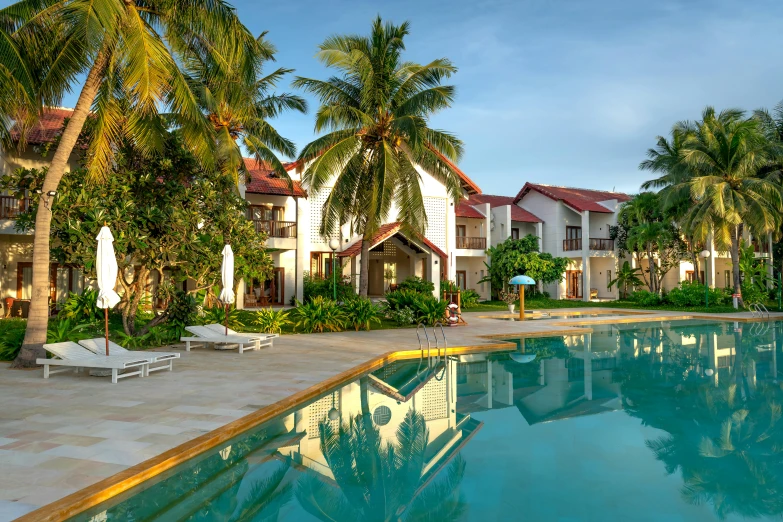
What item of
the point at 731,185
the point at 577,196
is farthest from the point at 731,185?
the point at 577,196

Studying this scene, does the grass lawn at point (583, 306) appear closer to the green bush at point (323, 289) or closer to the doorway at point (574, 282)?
the doorway at point (574, 282)

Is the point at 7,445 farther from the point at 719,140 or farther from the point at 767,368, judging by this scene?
the point at 719,140

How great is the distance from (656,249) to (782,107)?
9.77 meters

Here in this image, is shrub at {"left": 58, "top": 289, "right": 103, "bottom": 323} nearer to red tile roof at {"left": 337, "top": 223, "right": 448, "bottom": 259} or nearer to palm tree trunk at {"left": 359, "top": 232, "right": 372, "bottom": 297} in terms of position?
palm tree trunk at {"left": 359, "top": 232, "right": 372, "bottom": 297}

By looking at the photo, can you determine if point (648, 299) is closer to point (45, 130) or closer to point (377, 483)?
point (377, 483)

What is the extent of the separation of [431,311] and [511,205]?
18532mm

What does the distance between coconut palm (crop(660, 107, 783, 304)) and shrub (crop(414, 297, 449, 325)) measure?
14808 mm

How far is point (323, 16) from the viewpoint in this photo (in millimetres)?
15578

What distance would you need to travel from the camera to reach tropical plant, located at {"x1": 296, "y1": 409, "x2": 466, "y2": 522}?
16.7 ft

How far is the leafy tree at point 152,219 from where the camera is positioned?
11.9 meters

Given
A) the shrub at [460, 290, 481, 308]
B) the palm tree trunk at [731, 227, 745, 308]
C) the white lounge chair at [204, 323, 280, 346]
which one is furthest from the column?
the white lounge chair at [204, 323, 280, 346]

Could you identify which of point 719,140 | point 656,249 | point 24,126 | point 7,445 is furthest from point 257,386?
point 656,249

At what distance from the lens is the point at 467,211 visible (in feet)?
108

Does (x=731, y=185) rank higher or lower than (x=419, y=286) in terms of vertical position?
higher
